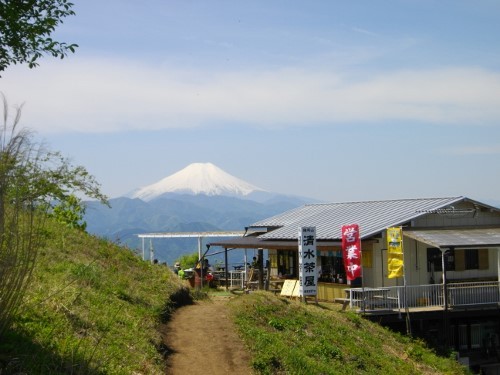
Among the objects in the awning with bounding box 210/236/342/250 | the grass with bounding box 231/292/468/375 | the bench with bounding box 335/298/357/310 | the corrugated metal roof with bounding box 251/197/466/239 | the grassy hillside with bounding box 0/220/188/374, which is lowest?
the grass with bounding box 231/292/468/375

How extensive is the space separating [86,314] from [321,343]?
7573mm

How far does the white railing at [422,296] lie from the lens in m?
23.5

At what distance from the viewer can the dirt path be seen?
13.2 metres

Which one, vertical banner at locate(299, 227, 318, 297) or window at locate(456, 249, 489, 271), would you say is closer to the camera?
vertical banner at locate(299, 227, 318, 297)

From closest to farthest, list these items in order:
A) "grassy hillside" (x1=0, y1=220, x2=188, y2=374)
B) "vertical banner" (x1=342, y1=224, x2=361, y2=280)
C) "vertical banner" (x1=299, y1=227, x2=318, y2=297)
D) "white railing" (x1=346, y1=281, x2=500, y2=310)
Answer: "grassy hillside" (x1=0, y1=220, x2=188, y2=374)
"vertical banner" (x1=299, y1=227, x2=318, y2=297)
"vertical banner" (x1=342, y1=224, x2=361, y2=280)
"white railing" (x1=346, y1=281, x2=500, y2=310)

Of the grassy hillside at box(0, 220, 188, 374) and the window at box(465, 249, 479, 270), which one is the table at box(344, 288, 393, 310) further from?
the grassy hillside at box(0, 220, 188, 374)

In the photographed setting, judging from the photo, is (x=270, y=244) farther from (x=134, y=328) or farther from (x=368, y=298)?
(x=134, y=328)

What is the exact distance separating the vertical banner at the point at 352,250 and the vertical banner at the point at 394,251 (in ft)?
3.29

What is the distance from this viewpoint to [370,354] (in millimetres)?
18859

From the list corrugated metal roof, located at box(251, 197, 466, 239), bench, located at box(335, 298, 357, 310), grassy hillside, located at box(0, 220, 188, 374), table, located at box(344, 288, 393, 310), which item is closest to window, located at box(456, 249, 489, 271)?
Result: corrugated metal roof, located at box(251, 197, 466, 239)

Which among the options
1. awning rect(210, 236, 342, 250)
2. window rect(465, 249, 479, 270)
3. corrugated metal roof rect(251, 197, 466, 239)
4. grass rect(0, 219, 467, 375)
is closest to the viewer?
grass rect(0, 219, 467, 375)

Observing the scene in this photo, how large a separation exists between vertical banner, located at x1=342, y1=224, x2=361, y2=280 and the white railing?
0.60 m

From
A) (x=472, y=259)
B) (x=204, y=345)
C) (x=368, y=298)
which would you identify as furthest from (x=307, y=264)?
(x=204, y=345)

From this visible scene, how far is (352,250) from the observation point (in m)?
23.4
